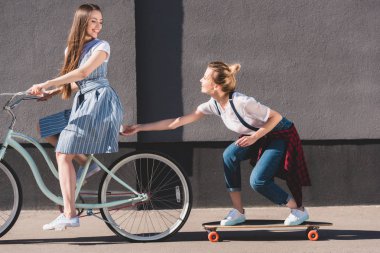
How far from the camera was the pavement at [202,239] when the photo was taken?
607 cm

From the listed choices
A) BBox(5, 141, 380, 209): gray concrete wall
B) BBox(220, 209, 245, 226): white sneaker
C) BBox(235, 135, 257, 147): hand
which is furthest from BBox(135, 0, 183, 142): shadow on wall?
BBox(235, 135, 257, 147): hand

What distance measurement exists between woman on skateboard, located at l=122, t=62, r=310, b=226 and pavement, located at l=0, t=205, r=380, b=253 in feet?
0.77

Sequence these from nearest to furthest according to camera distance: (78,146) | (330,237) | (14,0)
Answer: (78,146) < (330,237) < (14,0)

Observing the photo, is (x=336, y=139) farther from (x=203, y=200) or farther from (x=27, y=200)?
(x=27, y=200)

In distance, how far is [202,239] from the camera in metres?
6.47

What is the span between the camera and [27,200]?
8.09m

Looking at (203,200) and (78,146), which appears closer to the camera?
(78,146)

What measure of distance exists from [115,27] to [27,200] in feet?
6.32

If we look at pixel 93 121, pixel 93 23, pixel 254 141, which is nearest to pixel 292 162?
pixel 254 141

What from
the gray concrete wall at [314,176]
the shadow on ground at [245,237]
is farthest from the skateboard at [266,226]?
the gray concrete wall at [314,176]

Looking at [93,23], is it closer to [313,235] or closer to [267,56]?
[313,235]

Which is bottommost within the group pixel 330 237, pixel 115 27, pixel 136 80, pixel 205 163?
pixel 330 237

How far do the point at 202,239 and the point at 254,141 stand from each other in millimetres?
913

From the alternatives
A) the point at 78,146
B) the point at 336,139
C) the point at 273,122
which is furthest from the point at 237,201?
the point at 336,139
